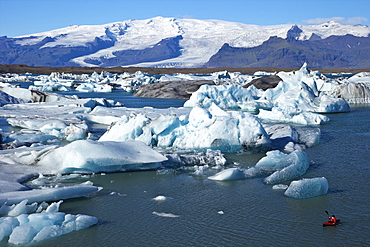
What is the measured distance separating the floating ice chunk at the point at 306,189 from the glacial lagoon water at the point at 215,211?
3.9 inches

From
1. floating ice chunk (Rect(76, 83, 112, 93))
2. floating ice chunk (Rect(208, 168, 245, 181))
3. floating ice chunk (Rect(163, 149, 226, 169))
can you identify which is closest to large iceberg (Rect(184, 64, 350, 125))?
floating ice chunk (Rect(163, 149, 226, 169))

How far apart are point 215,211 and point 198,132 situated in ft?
13.1

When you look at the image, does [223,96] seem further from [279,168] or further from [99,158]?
[99,158]

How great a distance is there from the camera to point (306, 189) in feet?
19.6

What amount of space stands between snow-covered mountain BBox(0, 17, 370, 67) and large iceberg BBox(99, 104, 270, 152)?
403 ft

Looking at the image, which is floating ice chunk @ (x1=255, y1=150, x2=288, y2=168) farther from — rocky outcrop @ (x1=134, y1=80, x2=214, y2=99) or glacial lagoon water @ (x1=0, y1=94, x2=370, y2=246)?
rocky outcrop @ (x1=134, y1=80, x2=214, y2=99)

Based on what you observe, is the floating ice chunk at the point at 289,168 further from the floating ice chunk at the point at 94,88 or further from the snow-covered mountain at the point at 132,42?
the snow-covered mountain at the point at 132,42

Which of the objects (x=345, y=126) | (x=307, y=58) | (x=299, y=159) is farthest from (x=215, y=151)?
(x=307, y=58)

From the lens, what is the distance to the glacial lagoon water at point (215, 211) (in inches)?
183

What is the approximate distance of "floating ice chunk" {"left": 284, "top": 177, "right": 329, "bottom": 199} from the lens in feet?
19.5

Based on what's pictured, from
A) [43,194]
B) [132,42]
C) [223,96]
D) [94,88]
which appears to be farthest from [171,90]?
[132,42]

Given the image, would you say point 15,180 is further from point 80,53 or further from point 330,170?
point 80,53

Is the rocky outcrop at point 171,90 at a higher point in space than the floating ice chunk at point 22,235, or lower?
higher

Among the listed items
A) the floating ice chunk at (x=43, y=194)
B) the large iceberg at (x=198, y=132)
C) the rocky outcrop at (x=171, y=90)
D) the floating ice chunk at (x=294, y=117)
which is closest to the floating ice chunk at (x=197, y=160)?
the large iceberg at (x=198, y=132)
